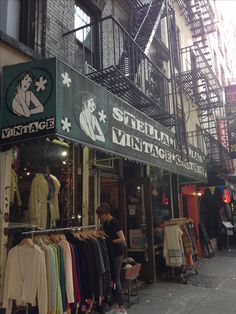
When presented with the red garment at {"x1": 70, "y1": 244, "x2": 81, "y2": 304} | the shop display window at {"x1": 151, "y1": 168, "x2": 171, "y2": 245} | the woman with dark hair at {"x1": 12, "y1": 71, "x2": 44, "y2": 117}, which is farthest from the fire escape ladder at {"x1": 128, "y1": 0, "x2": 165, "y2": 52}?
the red garment at {"x1": 70, "y1": 244, "x2": 81, "y2": 304}

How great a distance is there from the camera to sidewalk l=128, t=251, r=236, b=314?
7.01m

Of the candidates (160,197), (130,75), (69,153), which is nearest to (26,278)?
(69,153)

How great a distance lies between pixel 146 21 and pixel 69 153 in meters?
6.14

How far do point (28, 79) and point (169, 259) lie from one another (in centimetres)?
646

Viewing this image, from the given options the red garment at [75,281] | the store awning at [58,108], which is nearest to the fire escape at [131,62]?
the store awning at [58,108]

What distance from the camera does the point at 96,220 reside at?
25.3ft

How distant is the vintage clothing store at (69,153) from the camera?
4711 millimetres

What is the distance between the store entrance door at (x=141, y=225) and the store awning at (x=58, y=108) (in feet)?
11.0

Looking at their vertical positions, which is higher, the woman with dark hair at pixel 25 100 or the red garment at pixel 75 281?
the woman with dark hair at pixel 25 100

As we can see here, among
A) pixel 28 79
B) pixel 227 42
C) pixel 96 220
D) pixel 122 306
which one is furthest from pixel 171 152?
pixel 227 42

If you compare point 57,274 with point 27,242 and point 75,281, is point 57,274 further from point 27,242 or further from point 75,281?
point 27,242

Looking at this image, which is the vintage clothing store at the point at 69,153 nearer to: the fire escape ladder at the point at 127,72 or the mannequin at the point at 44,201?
the mannequin at the point at 44,201

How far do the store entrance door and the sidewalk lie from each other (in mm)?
584

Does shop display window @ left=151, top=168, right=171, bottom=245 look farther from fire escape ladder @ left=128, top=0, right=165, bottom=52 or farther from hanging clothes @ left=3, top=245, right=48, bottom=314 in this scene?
hanging clothes @ left=3, top=245, right=48, bottom=314
